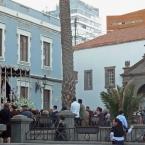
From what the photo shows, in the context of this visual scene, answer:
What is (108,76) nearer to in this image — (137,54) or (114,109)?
(137,54)

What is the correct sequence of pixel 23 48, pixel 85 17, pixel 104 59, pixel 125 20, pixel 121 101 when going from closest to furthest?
pixel 121 101
pixel 23 48
pixel 104 59
pixel 125 20
pixel 85 17

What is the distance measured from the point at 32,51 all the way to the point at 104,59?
47.6ft

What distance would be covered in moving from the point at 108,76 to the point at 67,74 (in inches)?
965

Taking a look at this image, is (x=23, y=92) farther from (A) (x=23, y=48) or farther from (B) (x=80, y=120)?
(B) (x=80, y=120)

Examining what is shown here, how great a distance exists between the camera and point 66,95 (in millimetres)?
21062

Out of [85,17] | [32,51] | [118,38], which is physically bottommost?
[32,51]

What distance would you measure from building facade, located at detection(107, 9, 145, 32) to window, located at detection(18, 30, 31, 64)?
3570cm

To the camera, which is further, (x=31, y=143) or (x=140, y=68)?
(x=140, y=68)

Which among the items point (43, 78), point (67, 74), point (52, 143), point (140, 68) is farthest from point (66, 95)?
point (140, 68)

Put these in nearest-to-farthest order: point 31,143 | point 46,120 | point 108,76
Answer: point 31,143
point 46,120
point 108,76

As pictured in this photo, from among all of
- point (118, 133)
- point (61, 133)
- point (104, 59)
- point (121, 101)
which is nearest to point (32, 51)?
point (104, 59)

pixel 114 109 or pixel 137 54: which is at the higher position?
pixel 137 54

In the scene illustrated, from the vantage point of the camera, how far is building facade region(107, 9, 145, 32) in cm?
6631

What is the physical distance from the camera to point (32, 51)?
32.1 metres
